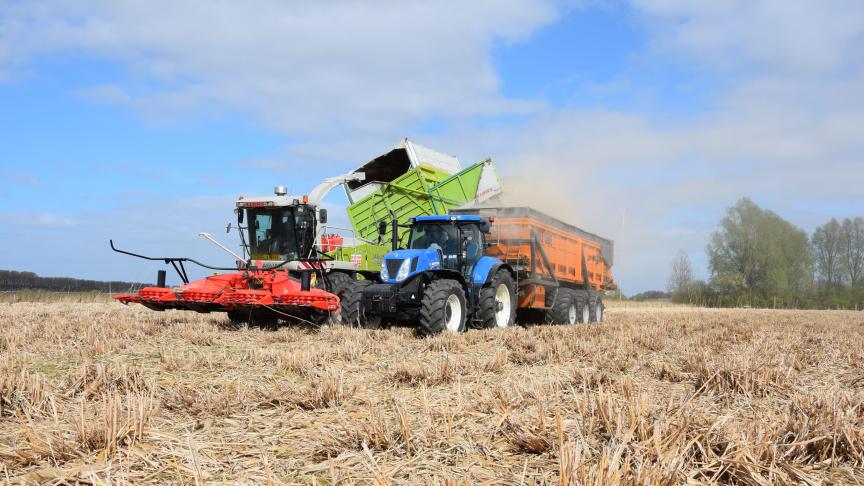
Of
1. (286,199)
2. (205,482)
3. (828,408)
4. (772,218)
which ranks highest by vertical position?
(772,218)

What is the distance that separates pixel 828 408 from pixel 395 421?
8.20 ft

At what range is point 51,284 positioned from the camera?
1229 inches

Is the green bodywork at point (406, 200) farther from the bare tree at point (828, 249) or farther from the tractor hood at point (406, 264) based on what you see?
the bare tree at point (828, 249)

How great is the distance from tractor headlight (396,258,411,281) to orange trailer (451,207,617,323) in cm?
198

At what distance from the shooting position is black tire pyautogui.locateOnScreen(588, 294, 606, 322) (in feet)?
53.3

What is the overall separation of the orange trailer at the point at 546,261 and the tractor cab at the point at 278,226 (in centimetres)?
296

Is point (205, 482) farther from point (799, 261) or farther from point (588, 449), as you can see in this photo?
point (799, 261)

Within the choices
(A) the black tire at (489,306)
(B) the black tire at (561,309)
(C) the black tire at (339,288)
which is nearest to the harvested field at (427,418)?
(C) the black tire at (339,288)

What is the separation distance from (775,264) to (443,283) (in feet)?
154

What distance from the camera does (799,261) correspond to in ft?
165

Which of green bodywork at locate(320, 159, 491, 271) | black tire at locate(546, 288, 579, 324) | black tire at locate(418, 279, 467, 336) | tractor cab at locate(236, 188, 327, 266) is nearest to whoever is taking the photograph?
black tire at locate(418, 279, 467, 336)

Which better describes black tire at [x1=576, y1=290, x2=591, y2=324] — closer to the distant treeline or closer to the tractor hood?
the tractor hood

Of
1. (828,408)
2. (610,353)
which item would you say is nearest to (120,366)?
(610,353)

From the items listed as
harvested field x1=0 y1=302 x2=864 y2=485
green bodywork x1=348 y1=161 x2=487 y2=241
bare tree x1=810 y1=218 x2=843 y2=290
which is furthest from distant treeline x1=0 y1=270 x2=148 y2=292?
bare tree x1=810 y1=218 x2=843 y2=290
